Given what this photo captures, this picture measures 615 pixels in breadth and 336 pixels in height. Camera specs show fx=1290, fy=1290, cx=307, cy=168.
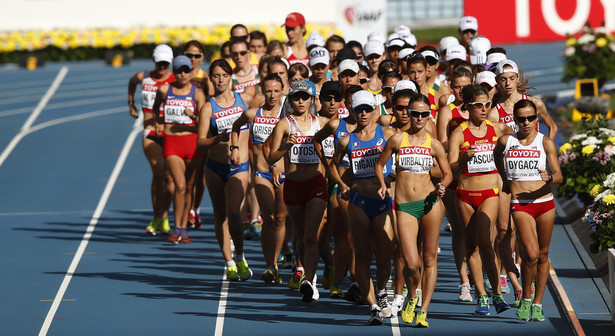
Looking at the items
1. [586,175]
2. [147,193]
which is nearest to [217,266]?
[586,175]

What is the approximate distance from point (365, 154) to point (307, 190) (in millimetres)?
1209

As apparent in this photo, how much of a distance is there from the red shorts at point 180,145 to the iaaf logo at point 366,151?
4622 mm

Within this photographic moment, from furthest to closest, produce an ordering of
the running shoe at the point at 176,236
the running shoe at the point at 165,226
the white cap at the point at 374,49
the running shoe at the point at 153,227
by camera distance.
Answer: the running shoe at the point at 153,227, the running shoe at the point at 165,226, the running shoe at the point at 176,236, the white cap at the point at 374,49

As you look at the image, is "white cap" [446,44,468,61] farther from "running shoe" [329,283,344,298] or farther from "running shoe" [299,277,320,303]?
"running shoe" [299,277,320,303]

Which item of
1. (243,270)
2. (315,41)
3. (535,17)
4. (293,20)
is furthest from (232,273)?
(535,17)

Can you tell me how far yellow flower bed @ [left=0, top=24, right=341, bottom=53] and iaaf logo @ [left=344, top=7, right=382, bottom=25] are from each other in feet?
48.6

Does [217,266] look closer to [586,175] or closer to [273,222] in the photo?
[273,222]

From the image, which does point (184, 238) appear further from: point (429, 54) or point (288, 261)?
point (429, 54)

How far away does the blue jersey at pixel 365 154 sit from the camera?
1149cm

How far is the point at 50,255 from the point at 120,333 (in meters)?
4.16

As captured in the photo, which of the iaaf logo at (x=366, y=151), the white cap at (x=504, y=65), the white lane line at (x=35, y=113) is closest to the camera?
the iaaf logo at (x=366, y=151)

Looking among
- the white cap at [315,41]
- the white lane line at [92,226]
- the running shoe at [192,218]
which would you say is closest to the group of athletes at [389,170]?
the white cap at [315,41]

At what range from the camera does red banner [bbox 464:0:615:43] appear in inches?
1253

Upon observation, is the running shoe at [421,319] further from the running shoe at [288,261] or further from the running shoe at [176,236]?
the running shoe at [176,236]
